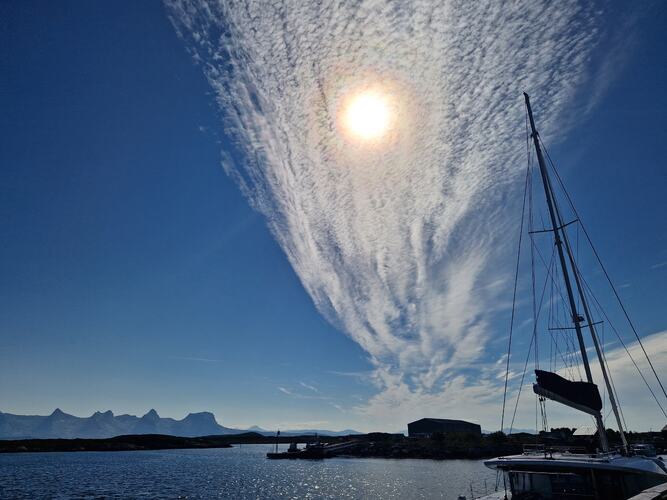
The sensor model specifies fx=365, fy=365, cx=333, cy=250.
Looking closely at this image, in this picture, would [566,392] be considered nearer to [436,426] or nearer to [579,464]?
[579,464]

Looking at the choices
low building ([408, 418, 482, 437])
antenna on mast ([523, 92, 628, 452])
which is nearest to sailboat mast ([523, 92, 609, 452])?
antenna on mast ([523, 92, 628, 452])

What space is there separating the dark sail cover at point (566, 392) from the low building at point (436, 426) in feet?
543

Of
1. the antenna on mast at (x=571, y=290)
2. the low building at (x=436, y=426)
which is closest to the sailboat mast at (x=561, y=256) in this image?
the antenna on mast at (x=571, y=290)

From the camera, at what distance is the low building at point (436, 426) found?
17150cm

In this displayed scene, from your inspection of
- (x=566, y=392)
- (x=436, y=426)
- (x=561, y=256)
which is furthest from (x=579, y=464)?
(x=436, y=426)

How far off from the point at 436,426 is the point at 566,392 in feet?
557

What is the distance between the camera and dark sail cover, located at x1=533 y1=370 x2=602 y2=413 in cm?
2369

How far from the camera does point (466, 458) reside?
11050cm

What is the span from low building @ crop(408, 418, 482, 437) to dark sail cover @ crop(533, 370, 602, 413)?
165652 mm

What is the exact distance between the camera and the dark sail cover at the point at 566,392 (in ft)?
77.7

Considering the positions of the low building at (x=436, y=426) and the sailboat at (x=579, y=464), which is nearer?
the sailboat at (x=579, y=464)

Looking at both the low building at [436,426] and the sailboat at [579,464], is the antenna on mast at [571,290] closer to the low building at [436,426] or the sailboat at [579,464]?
the sailboat at [579,464]

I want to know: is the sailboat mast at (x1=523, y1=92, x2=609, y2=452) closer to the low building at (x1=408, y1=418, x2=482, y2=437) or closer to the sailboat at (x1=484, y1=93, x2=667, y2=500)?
the sailboat at (x1=484, y1=93, x2=667, y2=500)

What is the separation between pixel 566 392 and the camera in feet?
77.9
